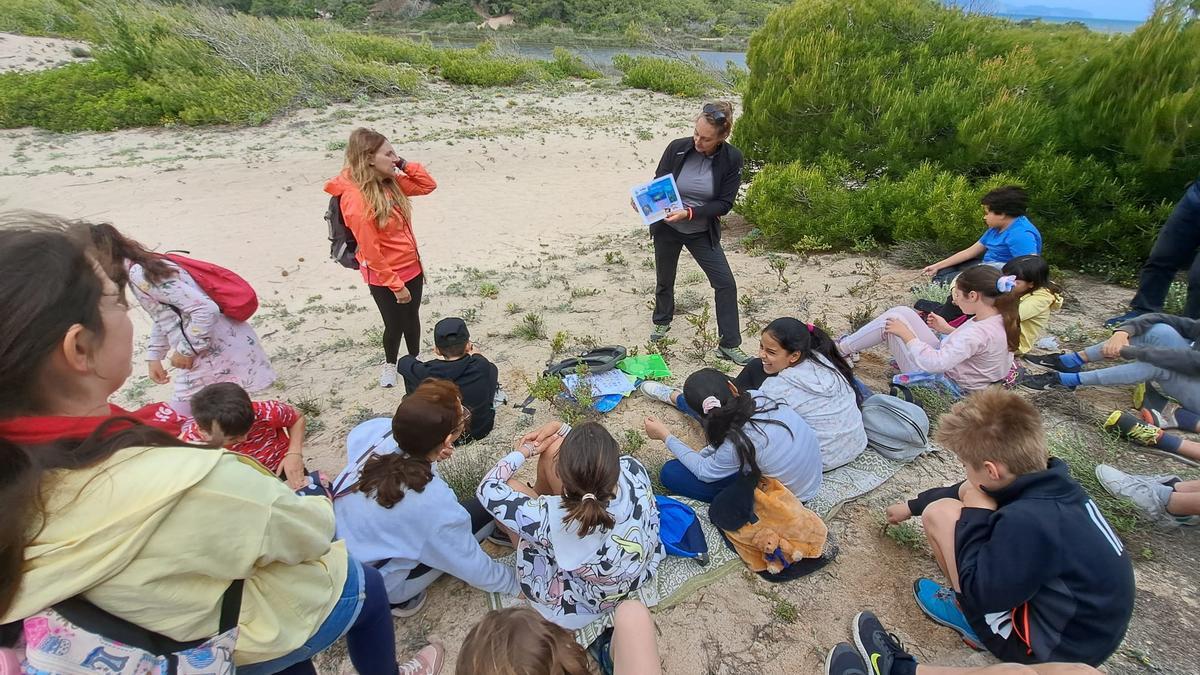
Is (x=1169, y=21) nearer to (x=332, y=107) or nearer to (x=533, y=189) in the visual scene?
(x=533, y=189)

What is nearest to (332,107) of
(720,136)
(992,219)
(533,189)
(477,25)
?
(533,189)

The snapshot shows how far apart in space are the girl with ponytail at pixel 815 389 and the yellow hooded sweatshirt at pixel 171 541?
231cm

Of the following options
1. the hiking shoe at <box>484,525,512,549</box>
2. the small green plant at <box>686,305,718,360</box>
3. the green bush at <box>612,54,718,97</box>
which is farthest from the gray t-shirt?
the green bush at <box>612,54,718,97</box>

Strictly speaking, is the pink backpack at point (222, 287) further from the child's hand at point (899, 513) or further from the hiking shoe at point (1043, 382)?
the hiking shoe at point (1043, 382)

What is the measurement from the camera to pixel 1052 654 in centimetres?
184

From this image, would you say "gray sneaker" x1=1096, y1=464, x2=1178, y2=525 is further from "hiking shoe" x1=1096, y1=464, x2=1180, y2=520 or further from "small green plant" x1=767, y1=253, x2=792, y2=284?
"small green plant" x1=767, y1=253, x2=792, y2=284

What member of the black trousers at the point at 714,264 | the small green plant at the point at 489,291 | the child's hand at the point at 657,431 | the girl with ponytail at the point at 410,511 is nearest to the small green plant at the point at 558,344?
the black trousers at the point at 714,264

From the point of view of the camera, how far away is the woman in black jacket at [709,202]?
13.0ft

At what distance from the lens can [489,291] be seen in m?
6.33

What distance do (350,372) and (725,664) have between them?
3912mm

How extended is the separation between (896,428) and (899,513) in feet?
2.22

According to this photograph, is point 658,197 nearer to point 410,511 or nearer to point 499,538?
point 499,538

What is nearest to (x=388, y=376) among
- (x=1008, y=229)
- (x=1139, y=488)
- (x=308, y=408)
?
(x=308, y=408)

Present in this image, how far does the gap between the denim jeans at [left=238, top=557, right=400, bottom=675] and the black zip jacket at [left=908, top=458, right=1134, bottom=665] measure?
197cm
